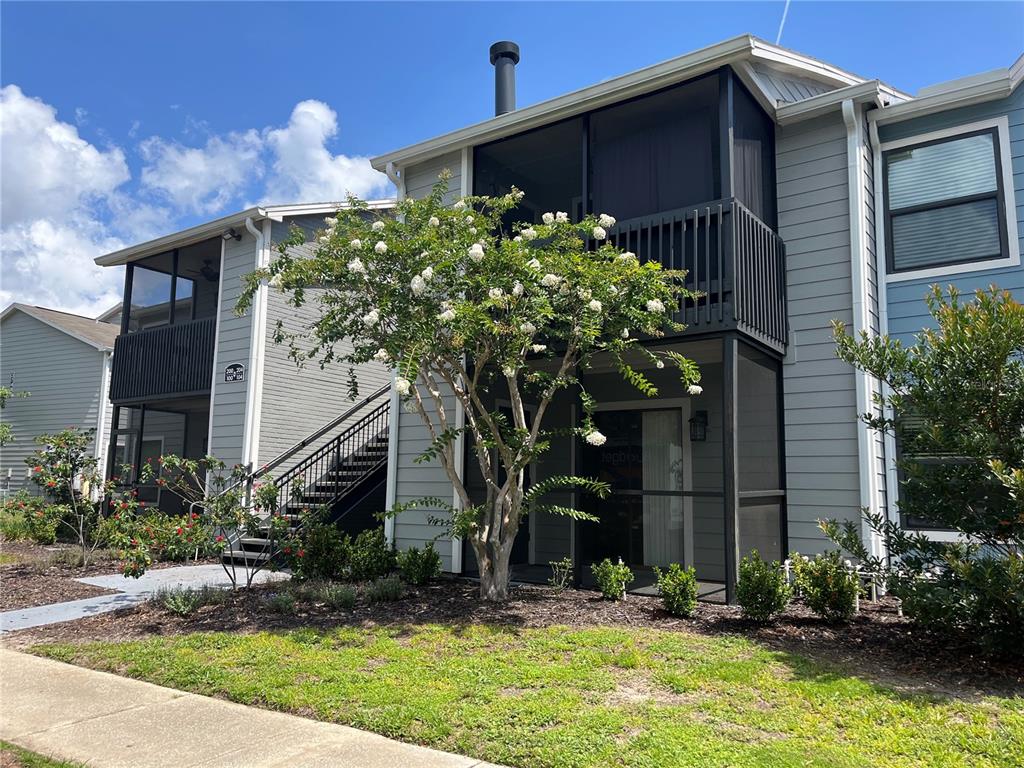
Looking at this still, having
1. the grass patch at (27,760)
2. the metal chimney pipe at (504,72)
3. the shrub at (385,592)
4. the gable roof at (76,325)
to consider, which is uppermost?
the metal chimney pipe at (504,72)

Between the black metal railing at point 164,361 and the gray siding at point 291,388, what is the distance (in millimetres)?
1275

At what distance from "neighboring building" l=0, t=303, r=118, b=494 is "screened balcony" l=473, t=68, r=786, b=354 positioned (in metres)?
12.2

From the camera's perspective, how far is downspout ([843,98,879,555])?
702 centimetres

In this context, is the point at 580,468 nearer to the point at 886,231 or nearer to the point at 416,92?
the point at 886,231

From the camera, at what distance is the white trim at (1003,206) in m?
7.20

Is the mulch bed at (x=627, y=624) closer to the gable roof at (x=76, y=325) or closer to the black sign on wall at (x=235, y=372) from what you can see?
the black sign on wall at (x=235, y=372)

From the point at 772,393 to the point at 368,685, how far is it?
203 inches

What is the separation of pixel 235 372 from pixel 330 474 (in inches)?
95.8

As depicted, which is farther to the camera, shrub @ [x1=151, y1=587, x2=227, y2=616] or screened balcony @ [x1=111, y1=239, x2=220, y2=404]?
screened balcony @ [x1=111, y1=239, x2=220, y2=404]

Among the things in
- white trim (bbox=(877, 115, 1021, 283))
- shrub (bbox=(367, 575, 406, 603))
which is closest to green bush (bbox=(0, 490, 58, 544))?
shrub (bbox=(367, 575, 406, 603))

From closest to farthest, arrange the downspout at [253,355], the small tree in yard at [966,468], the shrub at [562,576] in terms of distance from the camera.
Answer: the small tree in yard at [966,468] → the shrub at [562,576] → the downspout at [253,355]

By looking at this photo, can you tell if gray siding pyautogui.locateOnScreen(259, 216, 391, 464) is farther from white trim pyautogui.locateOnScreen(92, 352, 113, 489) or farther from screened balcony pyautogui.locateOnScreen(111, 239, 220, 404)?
white trim pyautogui.locateOnScreen(92, 352, 113, 489)

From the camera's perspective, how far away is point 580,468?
7727 mm

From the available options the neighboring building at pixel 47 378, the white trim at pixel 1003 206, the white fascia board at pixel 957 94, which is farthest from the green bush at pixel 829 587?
the neighboring building at pixel 47 378
